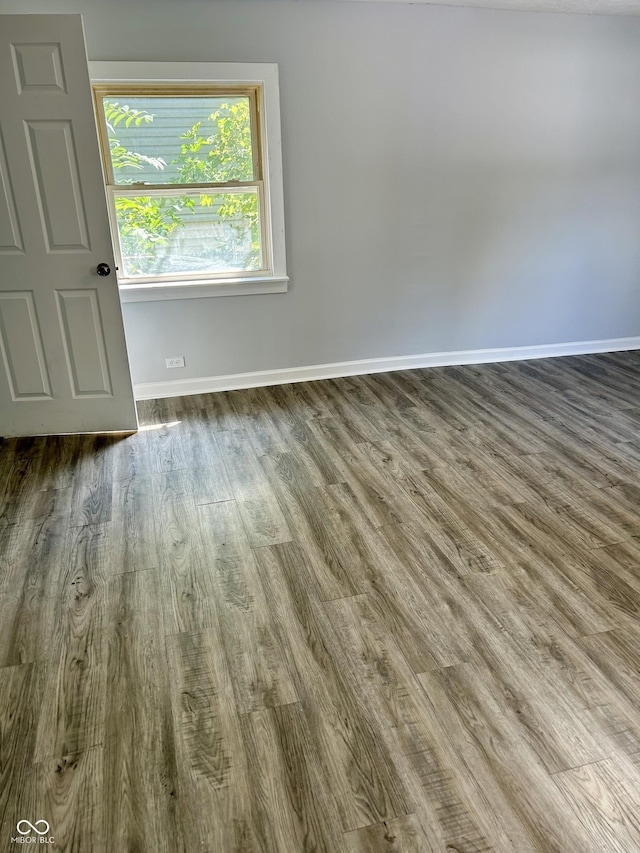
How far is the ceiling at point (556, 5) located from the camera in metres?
3.64

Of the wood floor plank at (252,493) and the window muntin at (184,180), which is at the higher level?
the window muntin at (184,180)

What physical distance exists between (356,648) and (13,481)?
2.07 metres

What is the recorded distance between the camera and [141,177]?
362cm

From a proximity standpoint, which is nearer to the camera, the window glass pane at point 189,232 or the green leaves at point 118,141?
the green leaves at point 118,141

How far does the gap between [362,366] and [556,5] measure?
2.63 metres

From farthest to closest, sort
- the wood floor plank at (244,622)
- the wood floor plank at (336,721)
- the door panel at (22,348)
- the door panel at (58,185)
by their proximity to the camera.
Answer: the door panel at (22,348)
the door panel at (58,185)
the wood floor plank at (244,622)
the wood floor plank at (336,721)

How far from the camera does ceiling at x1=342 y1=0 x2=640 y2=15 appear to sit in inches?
143

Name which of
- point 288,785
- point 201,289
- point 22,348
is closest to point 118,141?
point 201,289

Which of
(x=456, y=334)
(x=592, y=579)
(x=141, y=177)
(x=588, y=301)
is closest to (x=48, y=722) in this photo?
(x=592, y=579)

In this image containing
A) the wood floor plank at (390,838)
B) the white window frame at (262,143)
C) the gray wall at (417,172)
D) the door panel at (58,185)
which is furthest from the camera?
the gray wall at (417,172)

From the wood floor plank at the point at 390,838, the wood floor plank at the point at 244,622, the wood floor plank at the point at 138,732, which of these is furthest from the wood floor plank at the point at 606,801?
the wood floor plank at the point at 138,732

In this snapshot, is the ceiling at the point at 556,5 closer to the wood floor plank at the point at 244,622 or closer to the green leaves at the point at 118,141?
the green leaves at the point at 118,141

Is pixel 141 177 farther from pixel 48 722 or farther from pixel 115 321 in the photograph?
pixel 48 722

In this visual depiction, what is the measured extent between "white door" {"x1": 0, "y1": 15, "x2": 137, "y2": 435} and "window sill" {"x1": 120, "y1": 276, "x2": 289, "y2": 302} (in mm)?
505
